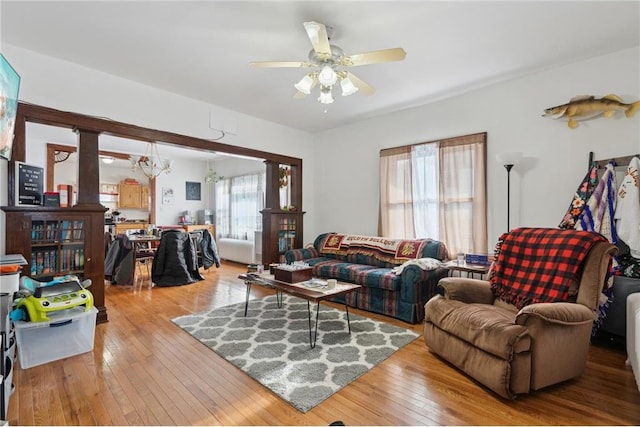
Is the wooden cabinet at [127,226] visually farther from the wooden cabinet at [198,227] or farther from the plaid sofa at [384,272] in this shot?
the plaid sofa at [384,272]

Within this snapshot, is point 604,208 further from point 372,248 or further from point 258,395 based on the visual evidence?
point 258,395

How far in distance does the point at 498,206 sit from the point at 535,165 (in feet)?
1.88

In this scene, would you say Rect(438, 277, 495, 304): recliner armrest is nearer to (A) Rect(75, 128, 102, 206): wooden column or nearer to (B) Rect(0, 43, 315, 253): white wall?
(B) Rect(0, 43, 315, 253): white wall

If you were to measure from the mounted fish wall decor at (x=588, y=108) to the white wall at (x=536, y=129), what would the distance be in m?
0.08

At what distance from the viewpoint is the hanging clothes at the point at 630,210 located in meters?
2.61

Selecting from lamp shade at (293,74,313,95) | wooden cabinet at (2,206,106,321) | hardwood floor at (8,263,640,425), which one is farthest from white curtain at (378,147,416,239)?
wooden cabinet at (2,206,106,321)

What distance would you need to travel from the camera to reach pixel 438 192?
13.2ft

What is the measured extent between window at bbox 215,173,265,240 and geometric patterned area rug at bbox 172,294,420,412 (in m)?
3.54

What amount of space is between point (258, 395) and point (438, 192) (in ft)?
10.5

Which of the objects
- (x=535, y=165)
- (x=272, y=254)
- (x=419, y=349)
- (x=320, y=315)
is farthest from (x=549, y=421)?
(x=272, y=254)

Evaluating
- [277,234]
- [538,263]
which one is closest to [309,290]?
[538,263]

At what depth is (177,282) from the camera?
16.2ft

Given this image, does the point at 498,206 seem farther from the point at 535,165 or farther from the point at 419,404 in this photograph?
the point at 419,404

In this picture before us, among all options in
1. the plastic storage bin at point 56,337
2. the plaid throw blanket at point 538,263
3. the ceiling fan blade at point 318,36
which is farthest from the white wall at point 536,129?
the plastic storage bin at point 56,337
